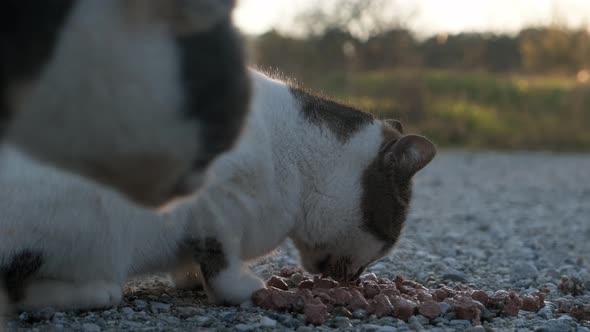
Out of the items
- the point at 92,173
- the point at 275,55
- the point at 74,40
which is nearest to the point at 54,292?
the point at 92,173

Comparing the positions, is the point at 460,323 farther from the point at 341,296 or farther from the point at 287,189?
the point at 287,189

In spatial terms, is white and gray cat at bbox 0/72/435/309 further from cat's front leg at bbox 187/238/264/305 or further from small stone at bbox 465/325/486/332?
small stone at bbox 465/325/486/332

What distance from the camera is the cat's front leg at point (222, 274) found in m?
3.87

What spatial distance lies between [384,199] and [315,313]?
0.86 metres

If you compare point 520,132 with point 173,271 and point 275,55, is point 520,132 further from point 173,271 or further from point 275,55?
point 173,271

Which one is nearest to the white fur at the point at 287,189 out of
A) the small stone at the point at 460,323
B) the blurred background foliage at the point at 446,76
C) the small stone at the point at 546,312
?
the small stone at the point at 460,323

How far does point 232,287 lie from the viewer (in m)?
3.89

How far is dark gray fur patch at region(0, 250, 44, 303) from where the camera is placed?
362cm

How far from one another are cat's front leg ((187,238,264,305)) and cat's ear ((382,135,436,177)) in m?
0.98

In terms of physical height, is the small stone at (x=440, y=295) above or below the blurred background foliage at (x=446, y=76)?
below

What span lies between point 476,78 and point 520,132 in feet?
19.7

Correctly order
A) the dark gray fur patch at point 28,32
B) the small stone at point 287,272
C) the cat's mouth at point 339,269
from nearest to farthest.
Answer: the dark gray fur patch at point 28,32 < the cat's mouth at point 339,269 < the small stone at point 287,272

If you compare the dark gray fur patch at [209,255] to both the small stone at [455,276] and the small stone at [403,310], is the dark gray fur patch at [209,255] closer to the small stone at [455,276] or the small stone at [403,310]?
the small stone at [403,310]

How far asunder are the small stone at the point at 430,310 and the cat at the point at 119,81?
1.87 metres
